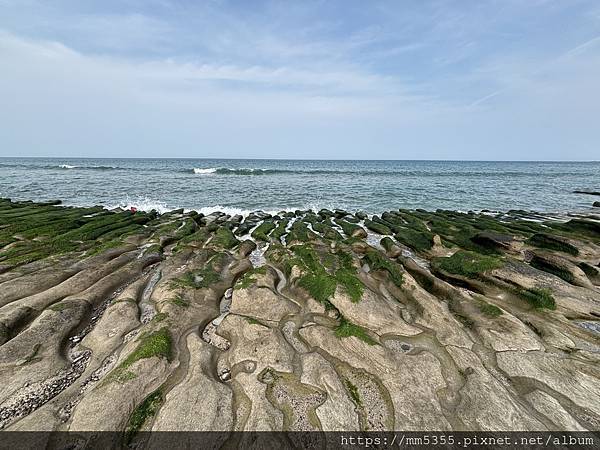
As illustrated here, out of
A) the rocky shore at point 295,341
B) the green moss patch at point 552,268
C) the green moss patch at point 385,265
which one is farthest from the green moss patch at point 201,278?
the green moss patch at point 552,268

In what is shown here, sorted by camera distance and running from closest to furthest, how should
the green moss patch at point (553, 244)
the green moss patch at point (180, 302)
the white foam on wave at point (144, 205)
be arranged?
1. the green moss patch at point (180, 302)
2. the green moss patch at point (553, 244)
3. the white foam on wave at point (144, 205)

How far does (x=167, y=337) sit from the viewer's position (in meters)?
6.00

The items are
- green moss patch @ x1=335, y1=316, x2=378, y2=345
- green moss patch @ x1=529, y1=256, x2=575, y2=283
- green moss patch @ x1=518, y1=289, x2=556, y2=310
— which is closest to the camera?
green moss patch @ x1=335, y1=316, x2=378, y2=345

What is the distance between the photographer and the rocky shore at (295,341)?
4453mm

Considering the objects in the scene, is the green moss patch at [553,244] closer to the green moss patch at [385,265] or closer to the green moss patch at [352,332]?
the green moss patch at [385,265]

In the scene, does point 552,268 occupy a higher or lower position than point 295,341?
higher

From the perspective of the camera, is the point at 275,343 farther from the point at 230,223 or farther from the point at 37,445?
the point at 230,223

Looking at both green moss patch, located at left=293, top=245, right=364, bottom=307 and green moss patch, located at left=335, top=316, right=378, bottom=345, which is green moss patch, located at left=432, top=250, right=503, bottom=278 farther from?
green moss patch, located at left=335, top=316, right=378, bottom=345

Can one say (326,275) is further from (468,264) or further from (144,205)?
(144,205)

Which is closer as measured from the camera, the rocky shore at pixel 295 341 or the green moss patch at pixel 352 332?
the rocky shore at pixel 295 341

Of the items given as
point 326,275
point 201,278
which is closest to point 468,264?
point 326,275

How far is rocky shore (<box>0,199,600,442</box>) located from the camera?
Result: 4.45m

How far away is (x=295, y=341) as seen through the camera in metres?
6.24

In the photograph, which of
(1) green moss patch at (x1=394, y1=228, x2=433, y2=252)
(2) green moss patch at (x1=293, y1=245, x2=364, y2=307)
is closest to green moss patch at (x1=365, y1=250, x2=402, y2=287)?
(2) green moss patch at (x1=293, y1=245, x2=364, y2=307)
